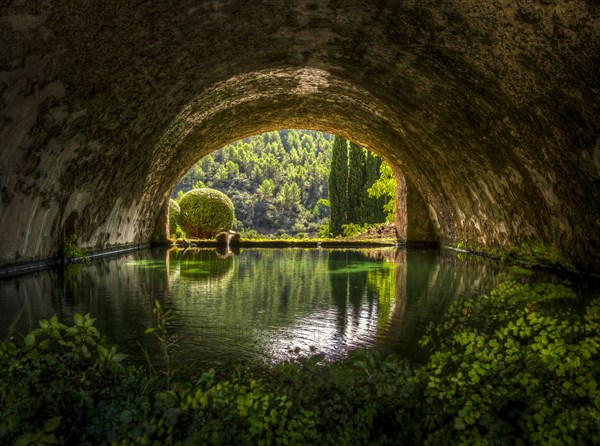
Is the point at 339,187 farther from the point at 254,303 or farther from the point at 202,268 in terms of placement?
the point at 254,303

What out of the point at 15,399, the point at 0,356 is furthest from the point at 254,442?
the point at 0,356

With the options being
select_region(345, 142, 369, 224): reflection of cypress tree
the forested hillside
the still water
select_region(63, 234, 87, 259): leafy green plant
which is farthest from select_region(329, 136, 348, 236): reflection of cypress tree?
the forested hillside

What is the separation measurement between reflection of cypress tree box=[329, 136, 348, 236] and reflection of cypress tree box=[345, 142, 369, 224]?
330 millimetres

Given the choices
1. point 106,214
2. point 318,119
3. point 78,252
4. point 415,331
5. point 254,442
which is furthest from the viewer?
point 318,119

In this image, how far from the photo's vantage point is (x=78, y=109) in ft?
23.1

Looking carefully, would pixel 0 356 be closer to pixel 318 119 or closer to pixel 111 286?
pixel 111 286

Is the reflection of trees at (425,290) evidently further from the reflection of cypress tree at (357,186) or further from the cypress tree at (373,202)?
the cypress tree at (373,202)

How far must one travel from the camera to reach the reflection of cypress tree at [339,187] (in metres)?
39.2

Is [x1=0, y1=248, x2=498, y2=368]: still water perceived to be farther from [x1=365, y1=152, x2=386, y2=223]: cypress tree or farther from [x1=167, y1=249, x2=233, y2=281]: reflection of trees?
[x1=365, y1=152, x2=386, y2=223]: cypress tree

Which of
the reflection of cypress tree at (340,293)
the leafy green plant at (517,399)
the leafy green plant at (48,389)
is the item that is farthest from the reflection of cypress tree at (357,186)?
the leafy green plant at (48,389)

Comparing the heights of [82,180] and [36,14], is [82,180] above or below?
below

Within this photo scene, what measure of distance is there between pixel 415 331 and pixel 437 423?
2090 millimetres

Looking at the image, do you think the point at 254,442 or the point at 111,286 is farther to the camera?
the point at 111,286

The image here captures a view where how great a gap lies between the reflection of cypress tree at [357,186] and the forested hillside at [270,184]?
4016 centimetres
